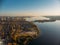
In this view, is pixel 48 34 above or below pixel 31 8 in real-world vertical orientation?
below

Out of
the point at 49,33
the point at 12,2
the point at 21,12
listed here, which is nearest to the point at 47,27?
the point at 49,33

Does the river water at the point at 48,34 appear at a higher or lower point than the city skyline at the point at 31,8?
lower

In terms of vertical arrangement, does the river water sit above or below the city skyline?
below

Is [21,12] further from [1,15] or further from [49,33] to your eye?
[49,33]
